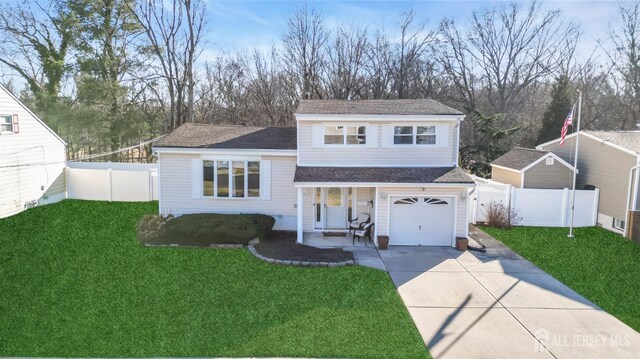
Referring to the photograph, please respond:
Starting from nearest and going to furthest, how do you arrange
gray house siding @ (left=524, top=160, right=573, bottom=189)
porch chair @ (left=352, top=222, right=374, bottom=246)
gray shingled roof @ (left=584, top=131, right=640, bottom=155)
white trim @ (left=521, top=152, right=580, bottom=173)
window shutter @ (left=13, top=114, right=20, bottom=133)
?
porch chair @ (left=352, top=222, right=374, bottom=246) → gray shingled roof @ (left=584, top=131, right=640, bottom=155) → window shutter @ (left=13, top=114, right=20, bottom=133) → white trim @ (left=521, top=152, right=580, bottom=173) → gray house siding @ (left=524, top=160, right=573, bottom=189)

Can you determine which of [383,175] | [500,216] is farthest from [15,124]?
[500,216]

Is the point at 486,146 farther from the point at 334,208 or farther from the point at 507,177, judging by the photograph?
the point at 334,208

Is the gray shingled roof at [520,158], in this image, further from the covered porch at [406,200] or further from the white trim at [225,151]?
the white trim at [225,151]

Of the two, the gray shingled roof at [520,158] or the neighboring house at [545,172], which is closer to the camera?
the neighboring house at [545,172]

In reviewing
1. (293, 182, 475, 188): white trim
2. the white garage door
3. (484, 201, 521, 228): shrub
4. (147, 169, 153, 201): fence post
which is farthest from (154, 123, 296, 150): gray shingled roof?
(484, 201, 521, 228): shrub

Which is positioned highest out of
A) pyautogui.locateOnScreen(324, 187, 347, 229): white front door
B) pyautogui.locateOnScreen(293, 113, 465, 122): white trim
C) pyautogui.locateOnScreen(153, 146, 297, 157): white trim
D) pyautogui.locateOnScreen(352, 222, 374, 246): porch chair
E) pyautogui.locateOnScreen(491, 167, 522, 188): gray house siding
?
pyautogui.locateOnScreen(293, 113, 465, 122): white trim

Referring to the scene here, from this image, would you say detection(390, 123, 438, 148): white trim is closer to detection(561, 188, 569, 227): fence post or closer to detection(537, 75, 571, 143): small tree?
detection(561, 188, 569, 227): fence post

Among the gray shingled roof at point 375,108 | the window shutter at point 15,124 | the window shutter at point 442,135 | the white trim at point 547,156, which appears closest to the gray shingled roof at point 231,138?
the gray shingled roof at point 375,108
